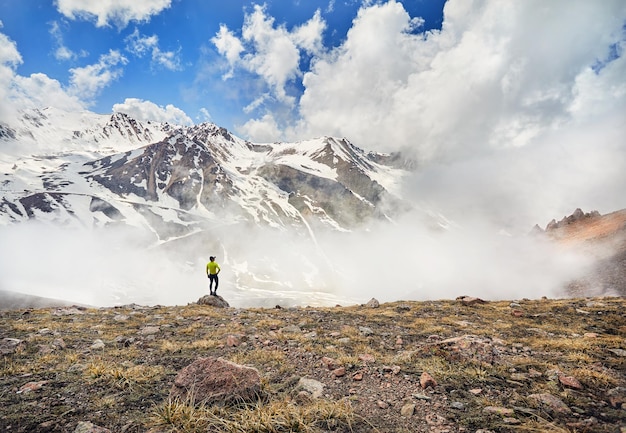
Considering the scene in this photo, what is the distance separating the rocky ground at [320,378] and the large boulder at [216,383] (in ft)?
0.09

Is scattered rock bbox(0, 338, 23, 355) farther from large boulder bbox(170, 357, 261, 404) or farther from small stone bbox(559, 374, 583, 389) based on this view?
small stone bbox(559, 374, 583, 389)

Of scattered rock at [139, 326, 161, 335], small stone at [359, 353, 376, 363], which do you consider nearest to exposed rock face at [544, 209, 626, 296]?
small stone at [359, 353, 376, 363]

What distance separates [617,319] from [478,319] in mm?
5228

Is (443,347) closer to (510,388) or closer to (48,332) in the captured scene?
(510,388)

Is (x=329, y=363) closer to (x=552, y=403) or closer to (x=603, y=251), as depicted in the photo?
(x=552, y=403)

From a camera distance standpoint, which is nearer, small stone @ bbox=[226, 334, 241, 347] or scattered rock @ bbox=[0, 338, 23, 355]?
scattered rock @ bbox=[0, 338, 23, 355]

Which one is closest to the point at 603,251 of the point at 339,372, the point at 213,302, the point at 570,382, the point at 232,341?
the point at 570,382

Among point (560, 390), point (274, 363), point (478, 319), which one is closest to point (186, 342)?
point (274, 363)

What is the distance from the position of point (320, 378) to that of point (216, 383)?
2820 millimetres

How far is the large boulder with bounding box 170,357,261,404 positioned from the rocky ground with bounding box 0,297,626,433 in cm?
3

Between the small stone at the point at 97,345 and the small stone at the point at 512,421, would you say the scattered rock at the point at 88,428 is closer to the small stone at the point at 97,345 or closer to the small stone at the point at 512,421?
the small stone at the point at 97,345

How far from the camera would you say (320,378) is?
771 centimetres

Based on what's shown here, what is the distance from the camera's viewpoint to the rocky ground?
532 centimetres

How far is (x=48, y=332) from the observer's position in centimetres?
1180
